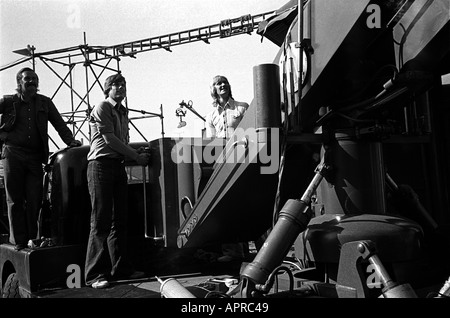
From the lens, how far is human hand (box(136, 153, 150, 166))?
159 inches

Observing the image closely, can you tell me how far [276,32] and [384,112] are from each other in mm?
1130

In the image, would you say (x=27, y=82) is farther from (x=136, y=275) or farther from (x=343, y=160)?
(x=343, y=160)

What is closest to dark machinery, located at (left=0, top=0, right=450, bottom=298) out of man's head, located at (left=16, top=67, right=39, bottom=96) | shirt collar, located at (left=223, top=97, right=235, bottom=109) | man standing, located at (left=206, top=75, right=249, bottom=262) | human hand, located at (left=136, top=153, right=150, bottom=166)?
human hand, located at (left=136, top=153, right=150, bottom=166)

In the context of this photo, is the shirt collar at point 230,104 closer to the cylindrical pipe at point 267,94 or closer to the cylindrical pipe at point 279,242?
the cylindrical pipe at point 267,94

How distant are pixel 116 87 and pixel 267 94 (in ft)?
5.73

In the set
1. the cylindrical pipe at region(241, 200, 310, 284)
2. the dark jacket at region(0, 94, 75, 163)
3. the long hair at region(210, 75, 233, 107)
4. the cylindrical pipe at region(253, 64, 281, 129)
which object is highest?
the long hair at region(210, 75, 233, 107)

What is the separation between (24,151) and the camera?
4.54 meters

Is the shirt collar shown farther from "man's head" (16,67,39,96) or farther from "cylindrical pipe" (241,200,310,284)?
"cylindrical pipe" (241,200,310,284)

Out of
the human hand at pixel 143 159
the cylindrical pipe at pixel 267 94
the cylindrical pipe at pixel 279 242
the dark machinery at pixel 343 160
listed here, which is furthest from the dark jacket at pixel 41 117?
the cylindrical pipe at pixel 279 242

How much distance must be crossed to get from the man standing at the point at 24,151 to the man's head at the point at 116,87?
0.75 meters

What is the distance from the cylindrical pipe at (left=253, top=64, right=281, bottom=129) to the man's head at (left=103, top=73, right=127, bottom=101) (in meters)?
1.66

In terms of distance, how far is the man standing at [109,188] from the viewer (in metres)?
3.88

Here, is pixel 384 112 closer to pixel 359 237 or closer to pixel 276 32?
pixel 359 237

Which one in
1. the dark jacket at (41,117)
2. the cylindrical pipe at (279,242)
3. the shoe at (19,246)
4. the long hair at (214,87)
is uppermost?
the long hair at (214,87)
